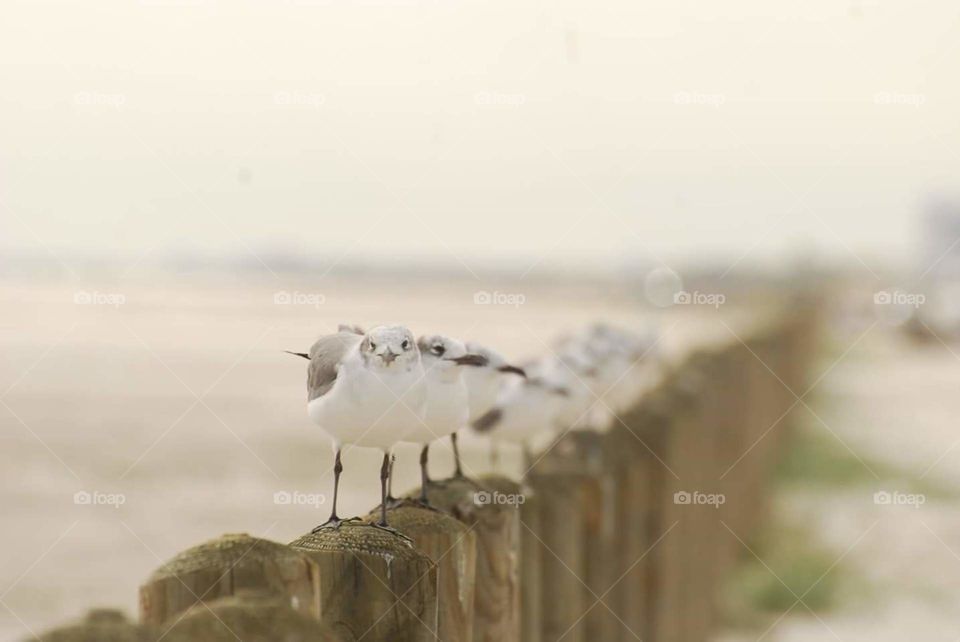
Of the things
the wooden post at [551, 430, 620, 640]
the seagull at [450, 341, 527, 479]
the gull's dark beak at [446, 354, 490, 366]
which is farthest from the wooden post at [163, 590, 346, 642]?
the wooden post at [551, 430, 620, 640]

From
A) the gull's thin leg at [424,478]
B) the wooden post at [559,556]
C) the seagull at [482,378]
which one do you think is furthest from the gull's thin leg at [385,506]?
the wooden post at [559,556]

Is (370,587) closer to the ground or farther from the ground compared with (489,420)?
closer to the ground

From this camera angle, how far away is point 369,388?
110 inches

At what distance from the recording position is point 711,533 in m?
6.42

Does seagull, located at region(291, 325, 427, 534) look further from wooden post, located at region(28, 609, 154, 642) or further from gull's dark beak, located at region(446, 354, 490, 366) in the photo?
wooden post, located at region(28, 609, 154, 642)

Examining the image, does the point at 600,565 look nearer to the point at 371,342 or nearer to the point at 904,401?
the point at 371,342

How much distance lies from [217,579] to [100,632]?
1.03 feet

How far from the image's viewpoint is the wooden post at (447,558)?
2.34 metres

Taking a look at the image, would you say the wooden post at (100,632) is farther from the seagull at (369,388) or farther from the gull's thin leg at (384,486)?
the seagull at (369,388)

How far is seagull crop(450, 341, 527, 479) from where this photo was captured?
3.51 metres

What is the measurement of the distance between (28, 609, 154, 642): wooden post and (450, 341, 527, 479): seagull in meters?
1.97

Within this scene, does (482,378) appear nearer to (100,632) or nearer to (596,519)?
(596,519)

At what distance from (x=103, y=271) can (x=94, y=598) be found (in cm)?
2207

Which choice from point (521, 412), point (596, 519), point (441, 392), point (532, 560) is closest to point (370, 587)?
point (441, 392)
